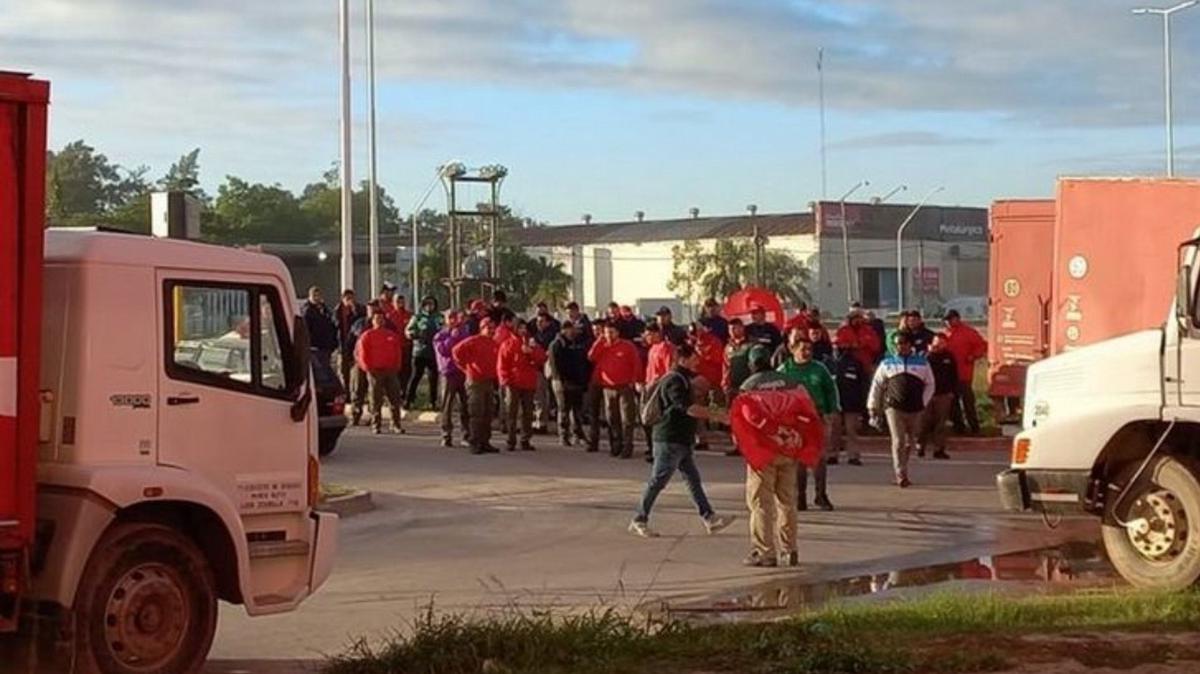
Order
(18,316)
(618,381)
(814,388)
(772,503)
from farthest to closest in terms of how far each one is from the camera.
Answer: (618,381) < (814,388) < (772,503) < (18,316)

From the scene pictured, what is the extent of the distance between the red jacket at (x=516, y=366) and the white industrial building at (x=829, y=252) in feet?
225

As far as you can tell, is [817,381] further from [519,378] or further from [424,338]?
[424,338]

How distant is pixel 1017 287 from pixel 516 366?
749cm

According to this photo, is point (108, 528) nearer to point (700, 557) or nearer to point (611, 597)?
point (611, 597)

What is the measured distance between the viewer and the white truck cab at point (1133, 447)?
446 inches

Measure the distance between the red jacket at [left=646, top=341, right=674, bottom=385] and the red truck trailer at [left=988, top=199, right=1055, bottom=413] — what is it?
6089 millimetres

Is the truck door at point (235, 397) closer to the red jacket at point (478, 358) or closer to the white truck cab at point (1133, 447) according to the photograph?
the white truck cab at point (1133, 447)

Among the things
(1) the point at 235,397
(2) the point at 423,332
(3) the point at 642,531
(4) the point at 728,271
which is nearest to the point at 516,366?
(2) the point at 423,332

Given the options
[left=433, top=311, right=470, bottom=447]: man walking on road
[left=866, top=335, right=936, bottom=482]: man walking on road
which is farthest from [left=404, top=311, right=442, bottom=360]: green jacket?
[left=866, top=335, right=936, bottom=482]: man walking on road

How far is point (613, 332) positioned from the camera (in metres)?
21.3

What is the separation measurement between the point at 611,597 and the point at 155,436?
4.21m

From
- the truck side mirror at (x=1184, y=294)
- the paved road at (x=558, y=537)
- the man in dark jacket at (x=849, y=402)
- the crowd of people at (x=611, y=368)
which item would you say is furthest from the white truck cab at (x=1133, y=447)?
the man in dark jacket at (x=849, y=402)

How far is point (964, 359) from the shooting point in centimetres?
2270

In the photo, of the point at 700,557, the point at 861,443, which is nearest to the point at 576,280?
the point at 861,443
